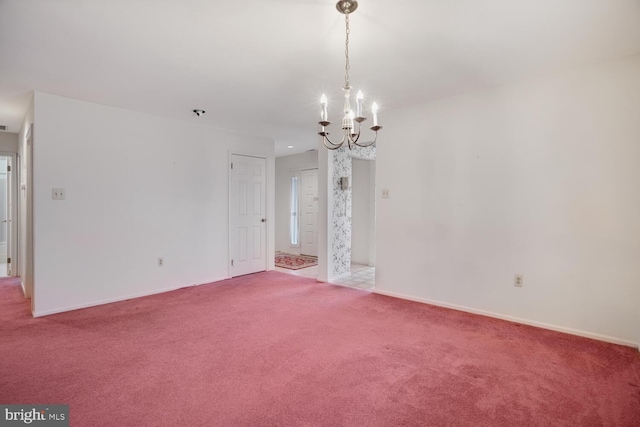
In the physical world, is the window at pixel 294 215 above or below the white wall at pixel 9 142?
below

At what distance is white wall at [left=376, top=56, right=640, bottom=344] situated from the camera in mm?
2592

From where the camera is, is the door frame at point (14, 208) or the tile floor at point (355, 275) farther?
the door frame at point (14, 208)

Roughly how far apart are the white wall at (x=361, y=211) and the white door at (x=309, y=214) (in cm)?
104

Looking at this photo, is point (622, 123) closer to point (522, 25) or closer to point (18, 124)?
point (522, 25)

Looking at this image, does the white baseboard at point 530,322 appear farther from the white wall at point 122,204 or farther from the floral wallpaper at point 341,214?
the white wall at point 122,204

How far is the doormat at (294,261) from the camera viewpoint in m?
5.93

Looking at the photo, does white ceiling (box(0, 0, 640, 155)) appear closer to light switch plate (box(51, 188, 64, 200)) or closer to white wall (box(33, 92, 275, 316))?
white wall (box(33, 92, 275, 316))

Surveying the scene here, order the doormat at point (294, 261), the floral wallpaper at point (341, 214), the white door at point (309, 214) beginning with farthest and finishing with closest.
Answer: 1. the white door at point (309, 214)
2. the doormat at point (294, 261)
3. the floral wallpaper at point (341, 214)

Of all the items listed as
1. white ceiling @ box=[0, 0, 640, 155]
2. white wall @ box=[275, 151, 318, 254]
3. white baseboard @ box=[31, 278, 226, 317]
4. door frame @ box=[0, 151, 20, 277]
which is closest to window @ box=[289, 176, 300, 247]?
white wall @ box=[275, 151, 318, 254]

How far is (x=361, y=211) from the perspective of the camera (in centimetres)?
614

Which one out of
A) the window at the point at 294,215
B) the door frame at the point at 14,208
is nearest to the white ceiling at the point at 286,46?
the door frame at the point at 14,208

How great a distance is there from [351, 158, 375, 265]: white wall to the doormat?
3.04 ft

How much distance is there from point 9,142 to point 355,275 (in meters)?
5.93

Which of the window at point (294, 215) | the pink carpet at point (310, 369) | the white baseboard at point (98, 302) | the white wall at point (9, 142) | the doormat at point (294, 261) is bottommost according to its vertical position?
the pink carpet at point (310, 369)
